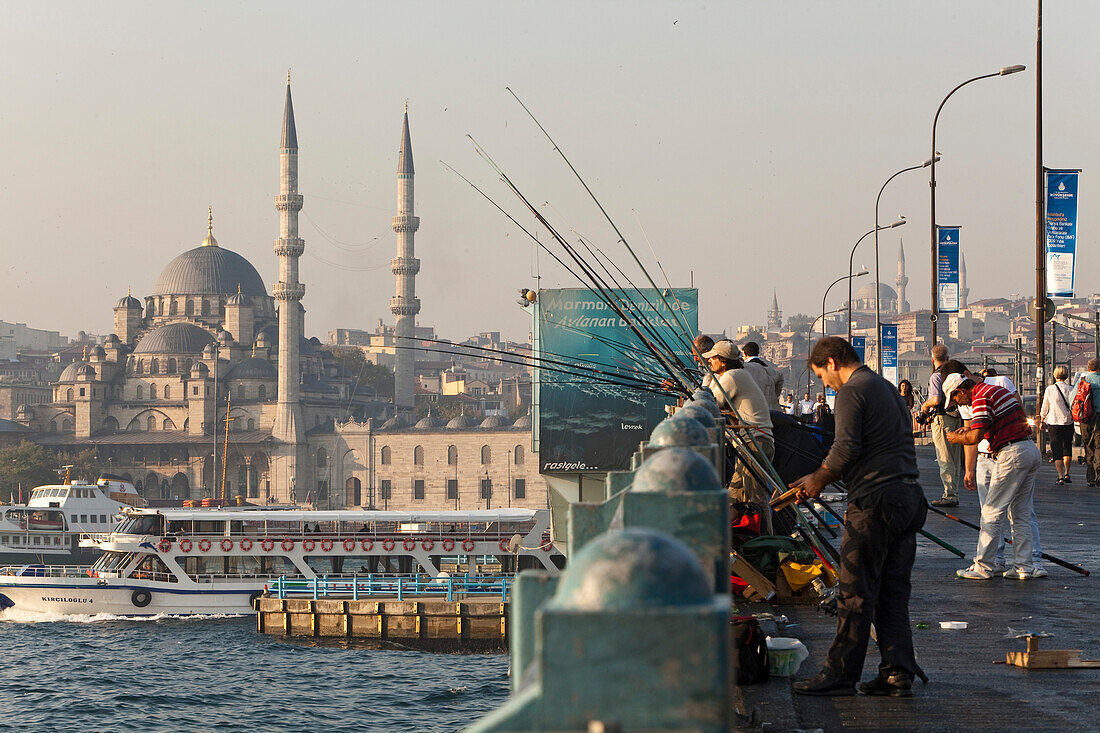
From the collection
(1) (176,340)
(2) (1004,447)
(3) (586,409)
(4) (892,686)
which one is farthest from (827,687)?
(1) (176,340)

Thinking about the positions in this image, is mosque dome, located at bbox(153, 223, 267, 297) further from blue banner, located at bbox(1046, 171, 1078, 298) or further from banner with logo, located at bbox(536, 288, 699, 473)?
blue banner, located at bbox(1046, 171, 1078, 298)

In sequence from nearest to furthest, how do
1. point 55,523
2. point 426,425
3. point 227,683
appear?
point 227,683 < point 55,523 < point 426,425

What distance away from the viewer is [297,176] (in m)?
82.5

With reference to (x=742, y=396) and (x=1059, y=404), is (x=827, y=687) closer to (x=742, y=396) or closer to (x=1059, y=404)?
(x=742, y=396)

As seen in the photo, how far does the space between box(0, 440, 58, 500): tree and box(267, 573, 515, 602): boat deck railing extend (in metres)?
52.7

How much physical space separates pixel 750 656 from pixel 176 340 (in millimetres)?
90309

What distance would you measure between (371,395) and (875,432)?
321ft

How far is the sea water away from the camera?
69.4 feet

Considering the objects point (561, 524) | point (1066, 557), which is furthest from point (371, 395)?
point (1066, 557)

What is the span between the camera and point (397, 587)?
32.0m

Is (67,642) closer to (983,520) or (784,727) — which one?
(983,520)

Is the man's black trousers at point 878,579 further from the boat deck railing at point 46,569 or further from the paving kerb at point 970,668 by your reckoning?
the boat deck railing at point 46,569

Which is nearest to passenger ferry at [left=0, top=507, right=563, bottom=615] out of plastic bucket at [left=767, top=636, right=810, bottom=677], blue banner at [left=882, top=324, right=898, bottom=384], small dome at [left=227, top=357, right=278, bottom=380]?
blue banner at [left=882, top=324, right=898, bottom=384]

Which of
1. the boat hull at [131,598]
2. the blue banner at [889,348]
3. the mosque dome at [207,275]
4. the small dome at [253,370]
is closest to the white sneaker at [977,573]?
the blue banner at [889,348]
